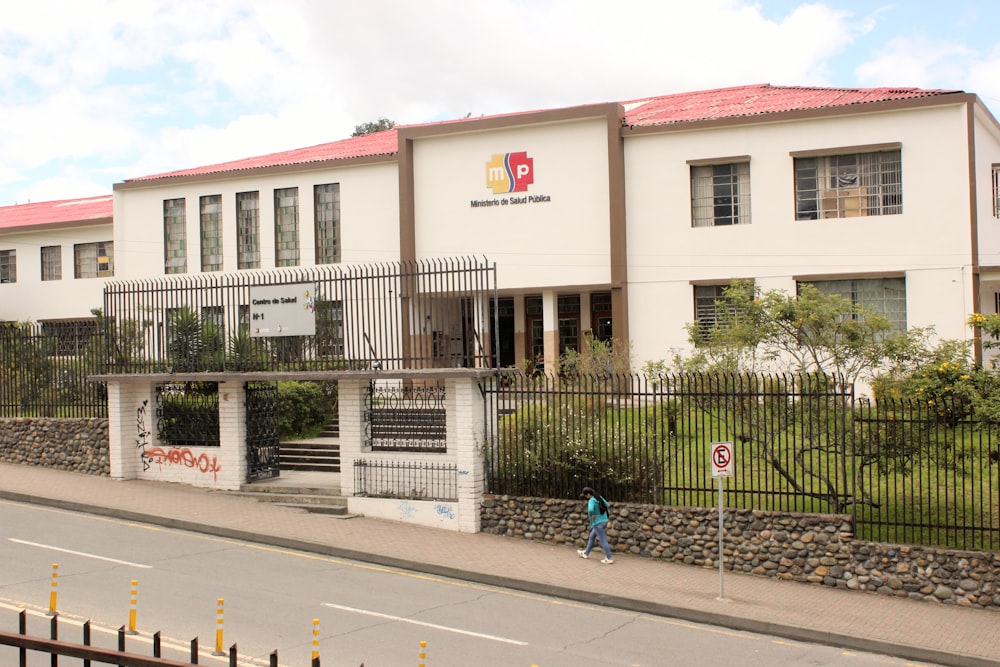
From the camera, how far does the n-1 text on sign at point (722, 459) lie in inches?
504

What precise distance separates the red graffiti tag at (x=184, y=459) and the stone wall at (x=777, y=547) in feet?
21.0

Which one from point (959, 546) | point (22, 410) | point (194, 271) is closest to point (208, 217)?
point (194, 271)

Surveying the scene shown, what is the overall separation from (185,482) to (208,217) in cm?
1556

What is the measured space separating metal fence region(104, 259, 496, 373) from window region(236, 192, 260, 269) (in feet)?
37.9

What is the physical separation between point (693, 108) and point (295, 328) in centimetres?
1566

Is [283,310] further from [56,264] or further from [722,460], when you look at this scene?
[56,264]

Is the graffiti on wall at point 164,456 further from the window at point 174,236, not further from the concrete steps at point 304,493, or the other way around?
the window at point 174,236

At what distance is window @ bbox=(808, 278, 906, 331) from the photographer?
24.4 metres

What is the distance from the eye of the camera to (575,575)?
44.9ft

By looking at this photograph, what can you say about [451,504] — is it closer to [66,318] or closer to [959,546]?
[959,546]

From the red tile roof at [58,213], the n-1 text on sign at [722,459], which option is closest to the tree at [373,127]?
the red tile roof at [58,213]

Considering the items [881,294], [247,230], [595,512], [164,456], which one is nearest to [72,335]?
[164,456]

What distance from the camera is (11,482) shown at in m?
19.7

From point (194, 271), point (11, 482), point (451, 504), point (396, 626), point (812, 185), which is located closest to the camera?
point (396, 626)
